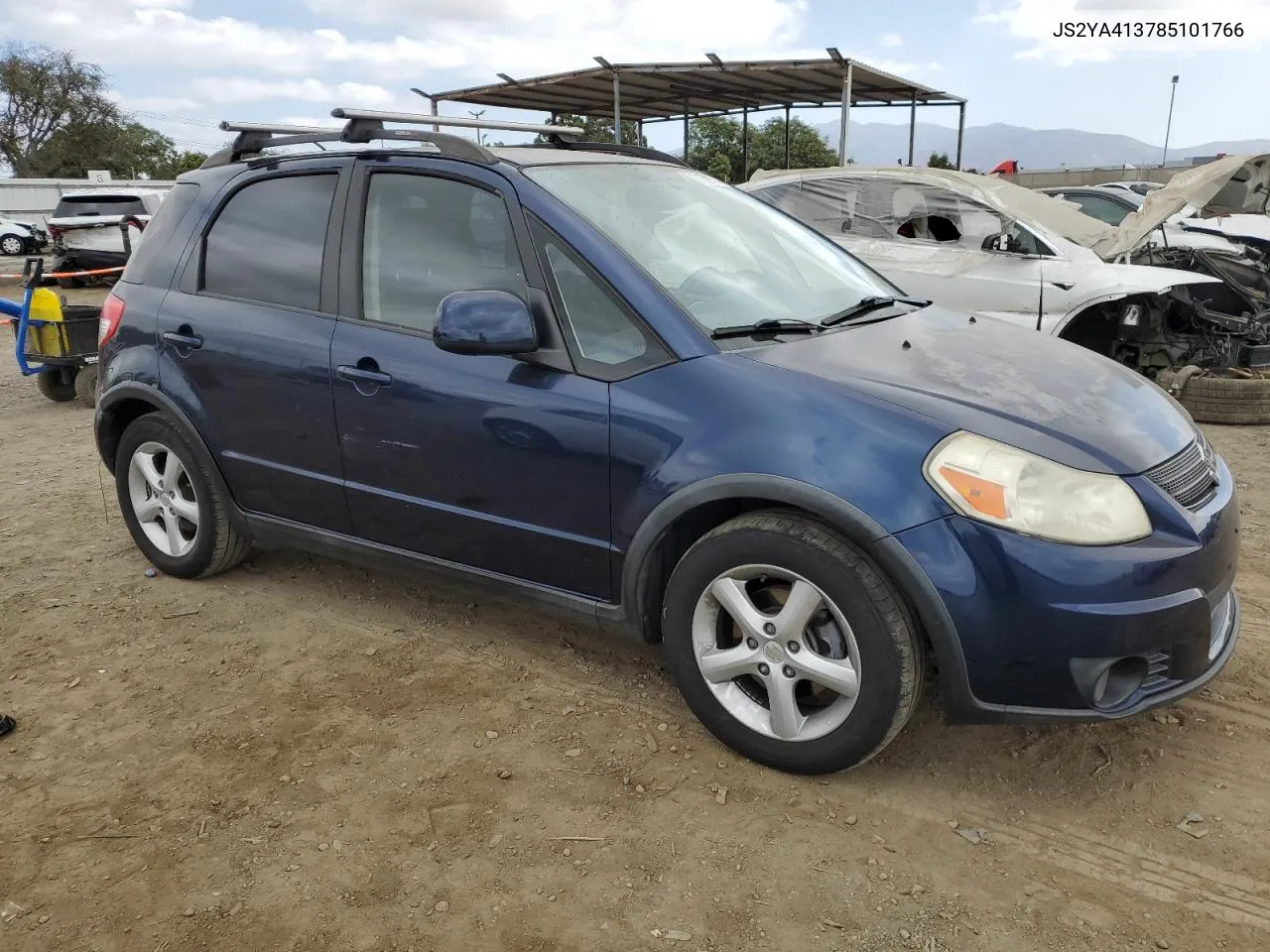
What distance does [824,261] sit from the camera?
11.9 ft

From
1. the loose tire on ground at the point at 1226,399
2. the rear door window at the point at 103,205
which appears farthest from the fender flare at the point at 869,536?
the rear door window at the point at 103,205

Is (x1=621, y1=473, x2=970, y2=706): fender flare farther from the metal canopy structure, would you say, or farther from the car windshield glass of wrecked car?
the metal canopy structure

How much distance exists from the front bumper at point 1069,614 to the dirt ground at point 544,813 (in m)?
0.37

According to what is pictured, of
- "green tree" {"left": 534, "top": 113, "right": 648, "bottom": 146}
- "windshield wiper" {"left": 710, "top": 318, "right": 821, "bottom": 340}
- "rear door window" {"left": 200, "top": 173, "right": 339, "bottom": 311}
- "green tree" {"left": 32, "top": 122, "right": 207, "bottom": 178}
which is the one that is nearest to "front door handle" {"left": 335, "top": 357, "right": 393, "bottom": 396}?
"rear door window" {"left": 200, "top": 173, "right": 339, "bottom": 311}

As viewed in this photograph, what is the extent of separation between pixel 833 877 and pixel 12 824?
2220mm

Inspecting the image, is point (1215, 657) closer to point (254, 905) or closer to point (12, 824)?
point (254, 905)

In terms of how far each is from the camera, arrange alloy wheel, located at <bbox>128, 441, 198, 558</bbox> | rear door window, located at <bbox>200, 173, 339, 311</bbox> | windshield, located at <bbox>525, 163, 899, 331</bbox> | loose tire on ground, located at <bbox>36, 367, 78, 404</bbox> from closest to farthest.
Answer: windshield, located at <bbox>525, 163, 899, 331</bbox> < rear door window, located at <bbox>200, 173, 339, 311</bbox> < alloy wheel, located at <bbox>128, 441, 198, 558</bbox> < loose tire on ground, located at <bbox>36, 367, 78, 404</bbox>

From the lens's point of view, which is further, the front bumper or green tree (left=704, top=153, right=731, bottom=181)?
green tree (left=704, top=153, right=731, bottom=181)

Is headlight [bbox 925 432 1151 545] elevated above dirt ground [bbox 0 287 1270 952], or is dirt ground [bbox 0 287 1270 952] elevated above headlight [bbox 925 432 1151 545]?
headlight [bbox 925 432 1151 545]

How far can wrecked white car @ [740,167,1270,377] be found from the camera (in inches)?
262

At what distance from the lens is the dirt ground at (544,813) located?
7.21 feet

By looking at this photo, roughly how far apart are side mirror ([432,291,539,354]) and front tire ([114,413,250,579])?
1.66 metres

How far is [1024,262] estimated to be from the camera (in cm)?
673

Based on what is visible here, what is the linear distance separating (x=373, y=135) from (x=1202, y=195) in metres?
6.92
